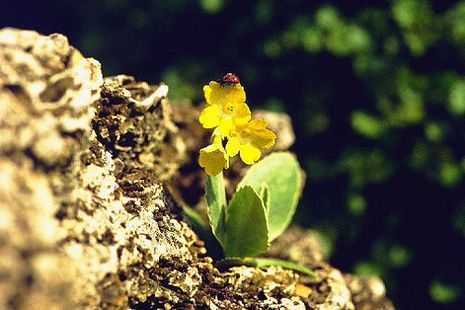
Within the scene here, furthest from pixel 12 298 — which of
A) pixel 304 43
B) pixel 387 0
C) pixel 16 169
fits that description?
pixel 387 0

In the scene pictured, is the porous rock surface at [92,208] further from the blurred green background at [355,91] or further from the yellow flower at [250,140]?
the blurred green background at [355,91]

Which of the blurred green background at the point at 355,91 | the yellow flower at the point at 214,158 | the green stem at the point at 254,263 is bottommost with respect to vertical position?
the green stem at the point at 254,263

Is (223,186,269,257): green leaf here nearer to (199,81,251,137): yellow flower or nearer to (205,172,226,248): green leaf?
(205,172,226,248): green leaf

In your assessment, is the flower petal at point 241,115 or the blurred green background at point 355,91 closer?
the flower petal at point 241,115

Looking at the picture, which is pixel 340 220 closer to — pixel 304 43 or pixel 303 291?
pixel 304 43

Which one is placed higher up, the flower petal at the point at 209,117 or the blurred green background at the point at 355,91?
the blurred green background at the point at 355,91

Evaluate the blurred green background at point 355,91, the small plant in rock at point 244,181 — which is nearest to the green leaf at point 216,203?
the small plant in rock at point 244,181

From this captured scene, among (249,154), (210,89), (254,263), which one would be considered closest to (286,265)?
(254,263)

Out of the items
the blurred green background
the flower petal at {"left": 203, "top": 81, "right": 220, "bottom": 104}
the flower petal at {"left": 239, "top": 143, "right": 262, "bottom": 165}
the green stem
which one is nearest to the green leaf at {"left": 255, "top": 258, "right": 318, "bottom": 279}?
the green stem
